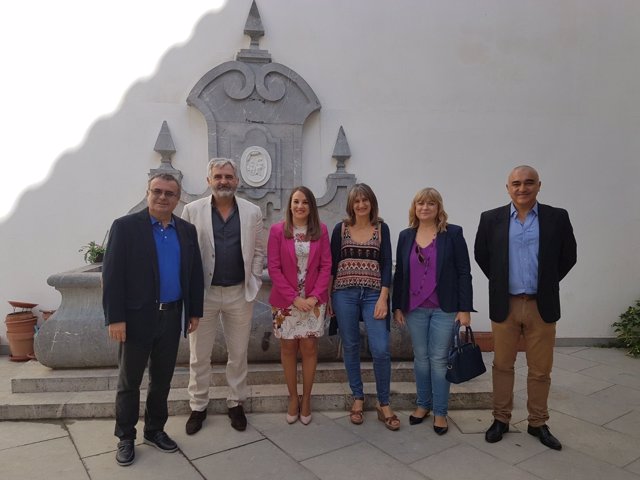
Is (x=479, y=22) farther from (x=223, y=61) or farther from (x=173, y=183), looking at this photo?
(x=173, y=183)

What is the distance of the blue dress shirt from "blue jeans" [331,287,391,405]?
1.05 metres

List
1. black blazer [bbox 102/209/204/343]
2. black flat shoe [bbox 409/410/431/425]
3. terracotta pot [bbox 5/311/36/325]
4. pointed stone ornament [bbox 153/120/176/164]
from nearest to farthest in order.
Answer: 1. black blazer [bbox 102/209/204/343]
2. black flat shoe [bbox 409/410/431/425]
3. terracotta pot [bbox 5/311/36/325]
4. pointed stone ornament [bbox 153/120/176/164]

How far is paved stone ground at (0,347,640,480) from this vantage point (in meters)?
2.45

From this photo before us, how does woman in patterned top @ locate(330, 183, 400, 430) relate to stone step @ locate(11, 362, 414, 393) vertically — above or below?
above

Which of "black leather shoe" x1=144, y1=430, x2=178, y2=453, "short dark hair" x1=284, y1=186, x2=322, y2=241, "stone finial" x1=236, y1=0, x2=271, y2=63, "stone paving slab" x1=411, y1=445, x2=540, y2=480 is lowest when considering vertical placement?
"stone paving slab" x1=411, y1=445, x2=540, y2=480

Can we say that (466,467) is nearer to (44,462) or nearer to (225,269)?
(225,269)

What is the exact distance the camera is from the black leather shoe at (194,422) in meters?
2.87

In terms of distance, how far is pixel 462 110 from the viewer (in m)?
5.13

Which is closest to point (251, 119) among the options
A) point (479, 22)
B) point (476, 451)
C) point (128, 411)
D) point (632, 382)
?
point (479, 22)

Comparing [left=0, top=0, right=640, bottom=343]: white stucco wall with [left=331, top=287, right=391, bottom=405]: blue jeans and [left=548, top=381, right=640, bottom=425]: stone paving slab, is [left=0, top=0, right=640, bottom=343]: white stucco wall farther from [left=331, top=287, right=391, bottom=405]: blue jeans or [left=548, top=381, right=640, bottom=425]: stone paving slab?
[left=331, top=287, right=391, bottom=405]: blue jeans

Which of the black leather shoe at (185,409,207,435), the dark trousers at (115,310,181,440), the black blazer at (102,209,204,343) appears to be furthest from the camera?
the black leather shoe at (185,409,207,435)

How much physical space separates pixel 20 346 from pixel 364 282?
3825mm

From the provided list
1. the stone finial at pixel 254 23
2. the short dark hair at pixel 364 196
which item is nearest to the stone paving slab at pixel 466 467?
the short dark hair at pixel 364 196

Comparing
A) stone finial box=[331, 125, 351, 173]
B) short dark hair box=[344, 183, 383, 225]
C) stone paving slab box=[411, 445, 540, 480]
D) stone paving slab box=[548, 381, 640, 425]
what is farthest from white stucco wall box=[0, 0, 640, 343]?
stone paving slab box=[411, 445, 540, 480]
